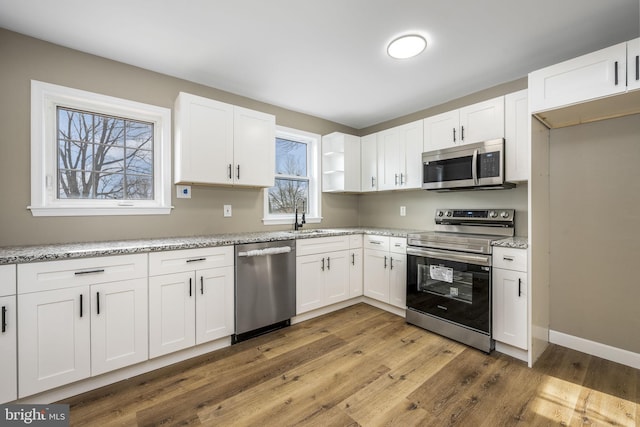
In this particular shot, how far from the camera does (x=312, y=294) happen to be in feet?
10.0

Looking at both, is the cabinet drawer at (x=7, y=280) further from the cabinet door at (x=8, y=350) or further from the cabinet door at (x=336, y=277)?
the cabinet door at (x=336, y=277)

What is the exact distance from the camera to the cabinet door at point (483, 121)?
2.62m

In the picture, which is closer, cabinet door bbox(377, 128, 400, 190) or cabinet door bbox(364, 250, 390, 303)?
cabinet door bbox(364, 250, 390, 303)

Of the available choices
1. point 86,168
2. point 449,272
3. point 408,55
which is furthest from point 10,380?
point 408,55

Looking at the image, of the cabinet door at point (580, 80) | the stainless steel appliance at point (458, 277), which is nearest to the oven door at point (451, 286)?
the stainless steel appliance at point (458, 277)

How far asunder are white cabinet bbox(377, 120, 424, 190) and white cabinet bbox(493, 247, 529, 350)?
4.15ft

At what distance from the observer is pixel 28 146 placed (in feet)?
6.87

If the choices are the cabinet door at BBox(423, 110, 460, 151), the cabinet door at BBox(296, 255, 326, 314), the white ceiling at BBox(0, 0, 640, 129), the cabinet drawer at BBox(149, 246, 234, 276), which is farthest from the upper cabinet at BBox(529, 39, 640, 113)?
the cabinet drawer at BBox(149, 246, 234, 276)

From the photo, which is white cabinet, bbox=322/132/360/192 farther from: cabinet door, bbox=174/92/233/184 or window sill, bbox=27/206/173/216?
window sill, bbox=27/206/173/216

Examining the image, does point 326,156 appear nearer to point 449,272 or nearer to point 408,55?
point 408,55

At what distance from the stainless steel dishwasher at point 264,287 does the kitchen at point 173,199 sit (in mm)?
696

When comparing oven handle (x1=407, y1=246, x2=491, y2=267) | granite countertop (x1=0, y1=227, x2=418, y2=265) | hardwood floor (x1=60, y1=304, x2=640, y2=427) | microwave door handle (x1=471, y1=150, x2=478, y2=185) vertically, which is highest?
microwave door handle (x1=471, y1=150, x2=478, y2=185)

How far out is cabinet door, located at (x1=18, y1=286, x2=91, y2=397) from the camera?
5.44ft

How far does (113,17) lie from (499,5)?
253 centimetres
